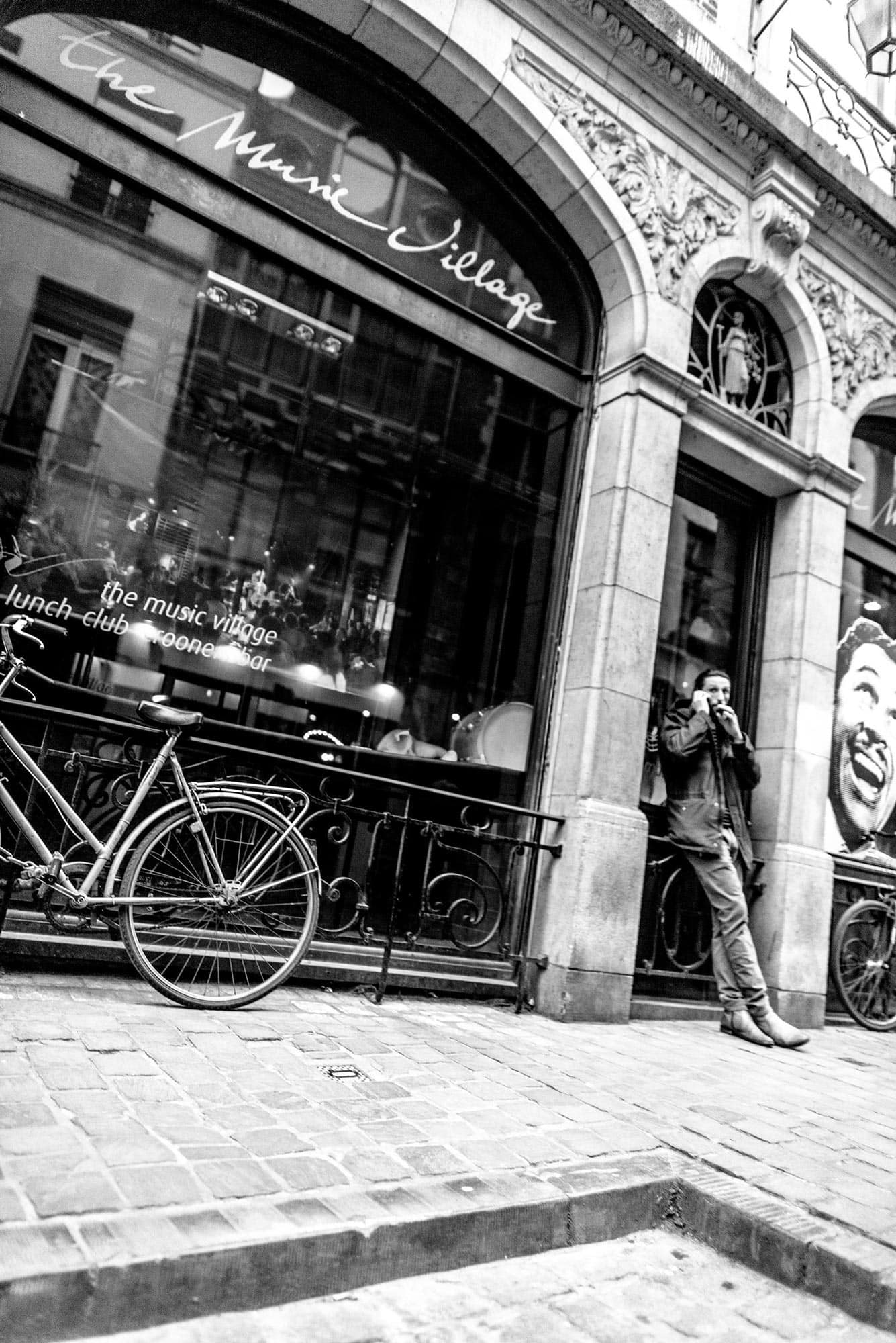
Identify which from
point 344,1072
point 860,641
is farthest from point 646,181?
point 344,1072

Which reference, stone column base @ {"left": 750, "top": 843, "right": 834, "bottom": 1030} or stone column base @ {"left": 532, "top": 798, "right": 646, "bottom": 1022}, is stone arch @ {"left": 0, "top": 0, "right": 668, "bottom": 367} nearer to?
→ stone column base @ {"left": 532, "top": 798, "right": 646, "bottom": 1022}

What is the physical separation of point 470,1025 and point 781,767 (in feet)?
11.1

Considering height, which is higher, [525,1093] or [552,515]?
[552,515]

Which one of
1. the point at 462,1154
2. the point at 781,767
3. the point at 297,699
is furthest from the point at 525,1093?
the point at 781,767

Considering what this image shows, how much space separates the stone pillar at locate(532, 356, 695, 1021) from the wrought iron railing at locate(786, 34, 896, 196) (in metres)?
3.44

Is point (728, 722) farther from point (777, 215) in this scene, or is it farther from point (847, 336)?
point (777, 215)

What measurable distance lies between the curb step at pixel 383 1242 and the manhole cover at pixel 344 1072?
0.90 m

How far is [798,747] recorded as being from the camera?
697cm

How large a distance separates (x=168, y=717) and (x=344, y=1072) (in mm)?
1734

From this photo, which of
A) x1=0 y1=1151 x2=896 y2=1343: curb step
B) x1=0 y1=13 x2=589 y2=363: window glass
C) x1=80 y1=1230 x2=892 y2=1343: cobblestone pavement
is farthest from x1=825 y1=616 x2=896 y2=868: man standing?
x1=80 y1=1230 x2=892 y2=1343: cobblestone pavement

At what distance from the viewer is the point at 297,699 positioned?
18.5ft

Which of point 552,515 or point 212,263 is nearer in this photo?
point 212,263

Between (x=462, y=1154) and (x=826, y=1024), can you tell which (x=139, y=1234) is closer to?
(x=462, y=1154)

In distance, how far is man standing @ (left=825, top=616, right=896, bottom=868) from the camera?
7.59 metres
